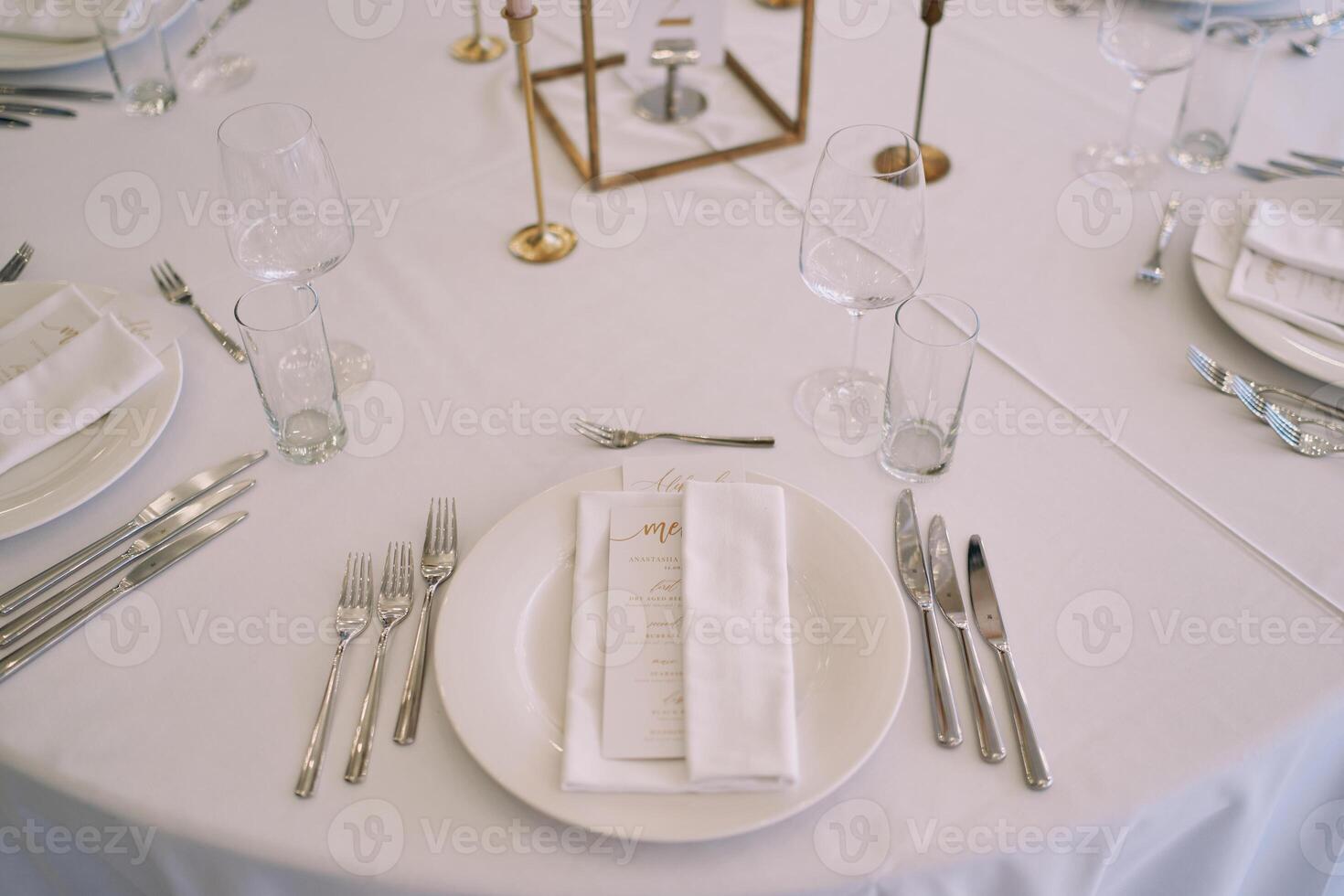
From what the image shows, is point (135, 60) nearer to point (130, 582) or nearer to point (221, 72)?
point (221, 72)

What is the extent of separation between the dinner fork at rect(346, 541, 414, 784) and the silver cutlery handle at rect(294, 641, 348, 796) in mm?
25

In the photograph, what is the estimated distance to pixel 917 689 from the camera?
2.97 ft

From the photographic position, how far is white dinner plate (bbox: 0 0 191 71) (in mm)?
1679

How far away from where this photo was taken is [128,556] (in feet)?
3.36

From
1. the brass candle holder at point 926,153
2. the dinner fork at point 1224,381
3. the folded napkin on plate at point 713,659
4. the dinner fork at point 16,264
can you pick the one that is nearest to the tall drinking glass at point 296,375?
the folded napkin on plate at point 713,659

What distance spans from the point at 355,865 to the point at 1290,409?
1.04m

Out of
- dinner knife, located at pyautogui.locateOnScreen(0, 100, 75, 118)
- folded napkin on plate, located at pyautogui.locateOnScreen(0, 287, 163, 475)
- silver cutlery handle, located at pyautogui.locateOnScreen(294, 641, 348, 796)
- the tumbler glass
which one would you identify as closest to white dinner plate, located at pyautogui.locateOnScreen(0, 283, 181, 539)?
folded napkin on plate, located at pyautogui.locateOnScreen(0, 287, 163, 475)

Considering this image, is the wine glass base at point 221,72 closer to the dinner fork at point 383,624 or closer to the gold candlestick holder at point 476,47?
the gold candlestick holder at point 476,47

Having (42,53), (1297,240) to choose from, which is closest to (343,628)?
(1297,240)

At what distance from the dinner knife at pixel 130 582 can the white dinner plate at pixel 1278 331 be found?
1108 millimetres

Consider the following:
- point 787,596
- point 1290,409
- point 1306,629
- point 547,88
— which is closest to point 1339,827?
point 1306,629

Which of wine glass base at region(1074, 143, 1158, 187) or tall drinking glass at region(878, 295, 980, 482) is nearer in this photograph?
tall drinking glass at region(878, 295, 980, 482)

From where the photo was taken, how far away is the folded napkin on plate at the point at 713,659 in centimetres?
80

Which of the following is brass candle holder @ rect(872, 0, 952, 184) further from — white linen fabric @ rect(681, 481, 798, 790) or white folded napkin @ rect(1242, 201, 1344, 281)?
white linen fabric @ rect(681, 481, 798, 790)
